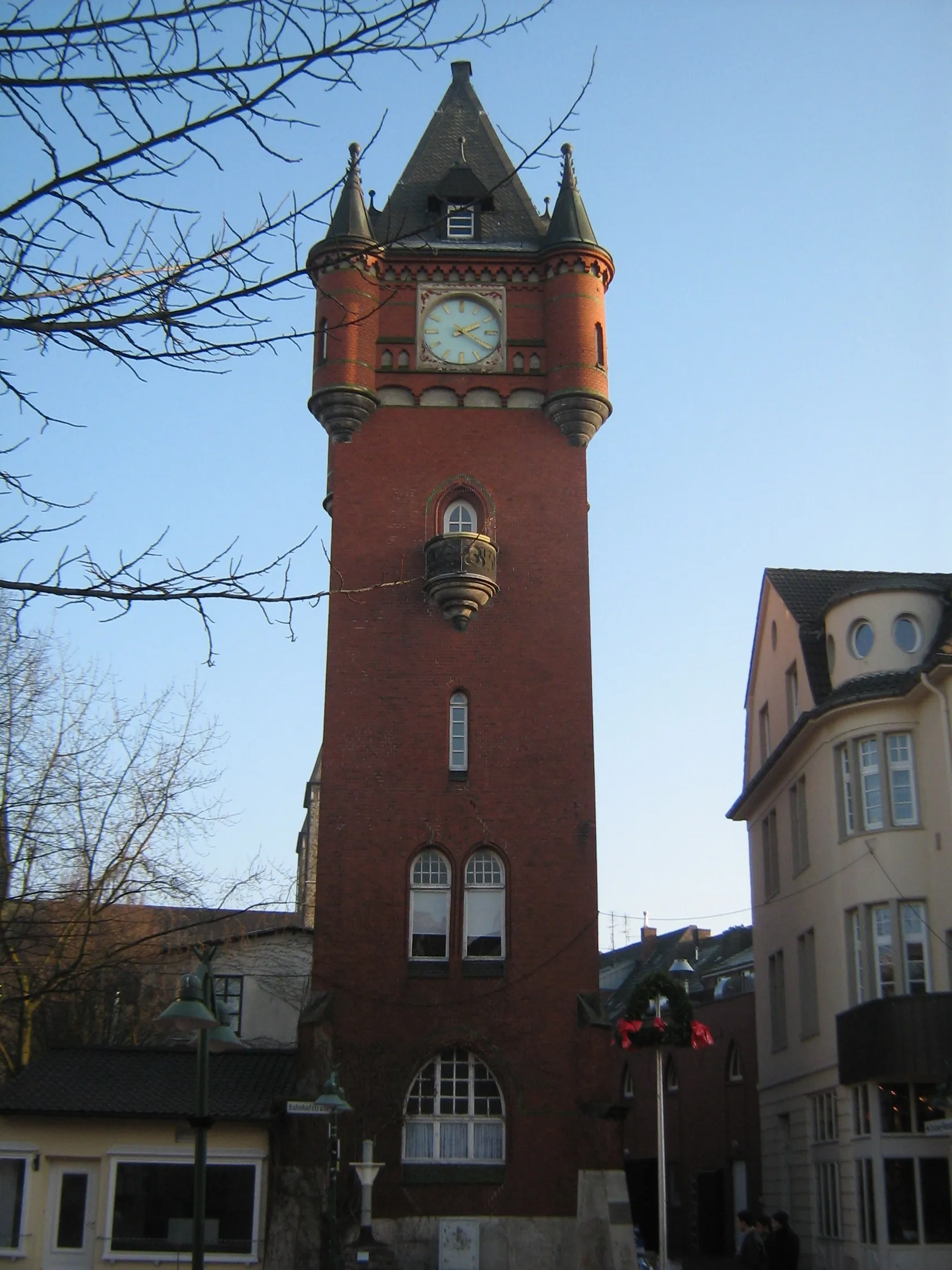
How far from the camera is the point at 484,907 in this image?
1115 inches

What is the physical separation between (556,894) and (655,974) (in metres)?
2.98

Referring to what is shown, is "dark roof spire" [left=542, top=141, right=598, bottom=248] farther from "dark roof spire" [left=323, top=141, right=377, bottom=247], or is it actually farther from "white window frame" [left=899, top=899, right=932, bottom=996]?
"white window frame" [left=899, top=899, right=932, bottom=996]

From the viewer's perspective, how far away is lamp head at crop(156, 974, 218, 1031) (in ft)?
44.3

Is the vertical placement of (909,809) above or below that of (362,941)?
above

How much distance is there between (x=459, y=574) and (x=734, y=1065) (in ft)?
56.9

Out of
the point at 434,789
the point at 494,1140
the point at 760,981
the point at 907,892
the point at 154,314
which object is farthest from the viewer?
the point at 760,981

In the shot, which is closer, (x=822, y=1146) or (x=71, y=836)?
(x=71, y=836)

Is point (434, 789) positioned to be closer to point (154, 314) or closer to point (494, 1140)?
point (494, 1140)

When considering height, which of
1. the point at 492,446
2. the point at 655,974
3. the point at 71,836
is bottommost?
the point at 655,974

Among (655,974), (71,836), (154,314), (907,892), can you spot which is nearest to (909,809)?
(907,892)

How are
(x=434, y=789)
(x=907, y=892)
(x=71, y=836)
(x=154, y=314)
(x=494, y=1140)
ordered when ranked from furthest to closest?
1. (x=434, y=789)
2. (x=494, y=1140)
3. (x=907, y=892)
4. (x=71, y=836)
5. (x=154, y=314)

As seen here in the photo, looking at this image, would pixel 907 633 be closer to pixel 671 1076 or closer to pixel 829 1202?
pixel 829 1202

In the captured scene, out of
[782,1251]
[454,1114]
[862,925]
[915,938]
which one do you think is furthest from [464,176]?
[782,1251]

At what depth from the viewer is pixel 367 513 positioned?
100.0 ft
